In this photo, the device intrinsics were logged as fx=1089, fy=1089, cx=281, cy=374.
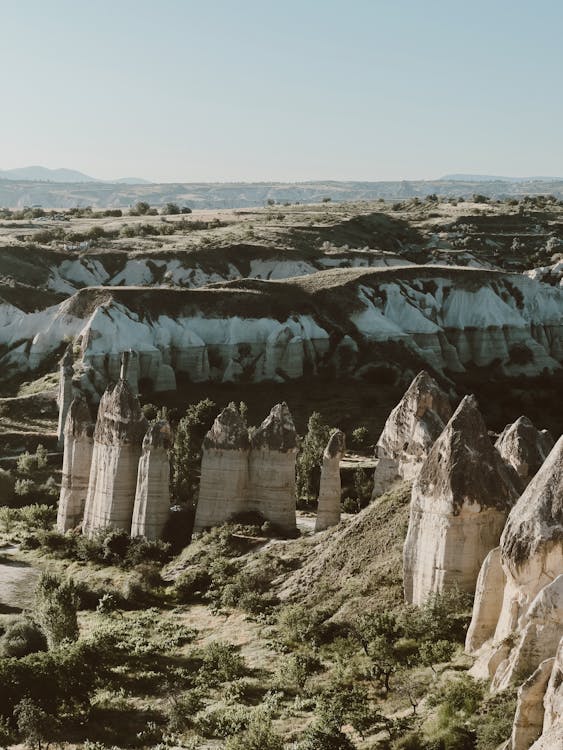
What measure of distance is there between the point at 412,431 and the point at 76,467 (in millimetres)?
15258

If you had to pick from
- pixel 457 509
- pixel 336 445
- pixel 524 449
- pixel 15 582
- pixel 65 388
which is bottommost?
pixel 15 582

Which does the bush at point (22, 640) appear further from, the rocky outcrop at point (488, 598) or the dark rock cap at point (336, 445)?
the rocky outcrop at point (488, 598)

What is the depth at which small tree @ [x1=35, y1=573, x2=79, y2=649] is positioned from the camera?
104 feet

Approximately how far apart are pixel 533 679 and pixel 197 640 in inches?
606

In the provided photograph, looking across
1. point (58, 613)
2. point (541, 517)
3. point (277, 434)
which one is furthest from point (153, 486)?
point (541, 517)

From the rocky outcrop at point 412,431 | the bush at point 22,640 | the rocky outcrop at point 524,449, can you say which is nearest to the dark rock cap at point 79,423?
the bush at point 22,640

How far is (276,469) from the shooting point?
130 ft

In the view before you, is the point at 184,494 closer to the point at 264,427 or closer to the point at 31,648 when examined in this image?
the point at 264,427

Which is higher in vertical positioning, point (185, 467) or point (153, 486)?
point (153, 486)

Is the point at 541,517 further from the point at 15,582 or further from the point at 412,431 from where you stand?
the point at 15,582

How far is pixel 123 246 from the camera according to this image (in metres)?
107

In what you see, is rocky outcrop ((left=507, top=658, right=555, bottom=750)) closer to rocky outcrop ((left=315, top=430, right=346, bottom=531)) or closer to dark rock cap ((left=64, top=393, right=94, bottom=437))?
rocky outcrop ((left=315, top=430, right=346, bottom=531))

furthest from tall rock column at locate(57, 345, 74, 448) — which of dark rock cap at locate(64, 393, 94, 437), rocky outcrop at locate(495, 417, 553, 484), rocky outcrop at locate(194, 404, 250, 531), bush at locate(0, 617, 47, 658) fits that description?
A: rocky outcrop at locate(495, 417, 553, 484)

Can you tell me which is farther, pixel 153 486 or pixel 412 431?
pixel 153 486
